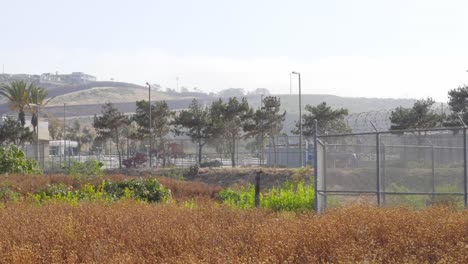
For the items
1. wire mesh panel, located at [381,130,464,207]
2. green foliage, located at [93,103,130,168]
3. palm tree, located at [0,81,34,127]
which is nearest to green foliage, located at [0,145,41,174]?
wire mesh panel, located at [381,130,464,207]

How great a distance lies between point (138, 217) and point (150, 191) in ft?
29.3

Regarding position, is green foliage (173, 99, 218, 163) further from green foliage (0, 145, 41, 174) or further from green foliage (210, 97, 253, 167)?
green foliage (0, 145, 41, 174)

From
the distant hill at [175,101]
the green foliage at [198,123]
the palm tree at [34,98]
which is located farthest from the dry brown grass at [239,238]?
the distant hill at [175,101]

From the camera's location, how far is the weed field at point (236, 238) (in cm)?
711

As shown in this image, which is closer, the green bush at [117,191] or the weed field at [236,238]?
the weed field at [236,238]

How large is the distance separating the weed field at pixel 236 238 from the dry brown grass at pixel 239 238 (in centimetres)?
1

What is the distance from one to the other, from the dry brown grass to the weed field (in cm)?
1

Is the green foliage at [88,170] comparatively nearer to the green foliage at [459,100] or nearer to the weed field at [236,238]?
the weed field at [236,238]

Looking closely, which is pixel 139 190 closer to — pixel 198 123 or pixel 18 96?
pixel 198 123

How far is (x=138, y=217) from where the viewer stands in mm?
10070

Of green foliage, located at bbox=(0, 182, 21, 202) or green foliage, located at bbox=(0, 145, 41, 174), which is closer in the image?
green foliage, located at bbox=(0, 182, 21, 202)

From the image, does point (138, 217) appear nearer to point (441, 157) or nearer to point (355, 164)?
point (355, 164)

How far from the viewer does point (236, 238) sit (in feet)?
27.6

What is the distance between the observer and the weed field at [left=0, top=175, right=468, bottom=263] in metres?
7.11
